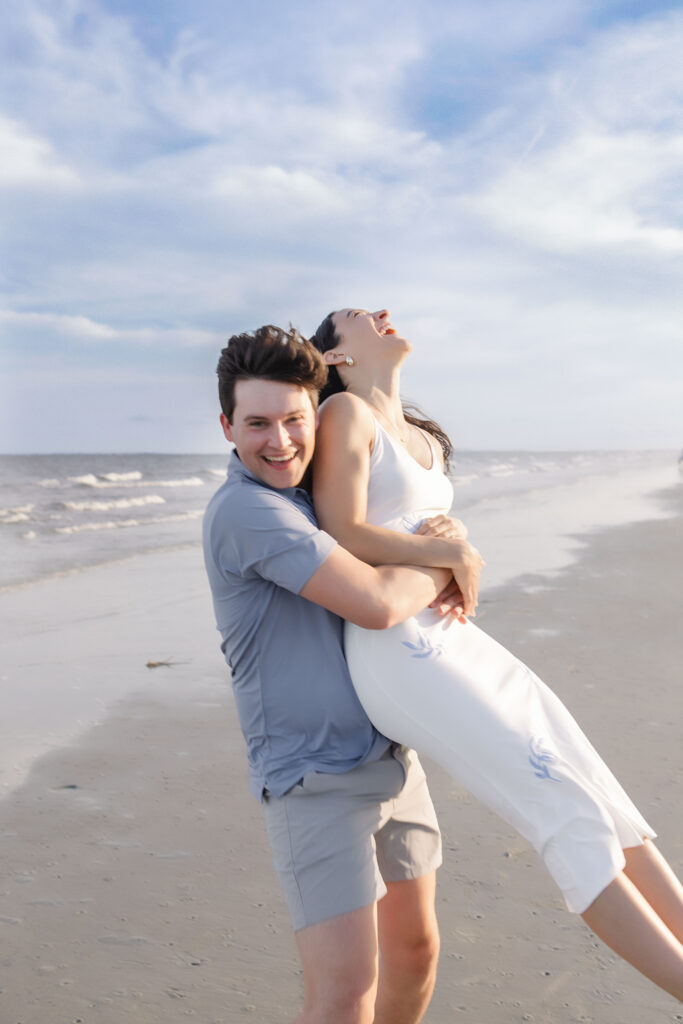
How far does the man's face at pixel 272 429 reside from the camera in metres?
2.27

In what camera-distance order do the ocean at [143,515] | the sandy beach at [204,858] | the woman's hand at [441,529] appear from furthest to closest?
the ocean at [143,515] < the sandy beach at [204,858] < the woman's hand at [441,529]

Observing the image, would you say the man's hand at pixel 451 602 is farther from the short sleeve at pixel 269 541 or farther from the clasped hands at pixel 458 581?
the short sleeve at pixel 269 541

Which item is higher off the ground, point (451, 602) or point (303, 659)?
point (451, 602)

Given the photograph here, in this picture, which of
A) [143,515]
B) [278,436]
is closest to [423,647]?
[278,436]

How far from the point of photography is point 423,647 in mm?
2209

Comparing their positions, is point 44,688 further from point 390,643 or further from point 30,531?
point 30,531

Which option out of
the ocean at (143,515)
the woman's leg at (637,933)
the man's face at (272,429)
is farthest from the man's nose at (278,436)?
the ocean at (143,515)

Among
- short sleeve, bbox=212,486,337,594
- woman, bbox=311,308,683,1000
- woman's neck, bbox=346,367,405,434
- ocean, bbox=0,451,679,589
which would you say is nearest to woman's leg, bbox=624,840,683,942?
woman, bbox=311,308,683,1000

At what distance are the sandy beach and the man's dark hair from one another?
7.15 ft

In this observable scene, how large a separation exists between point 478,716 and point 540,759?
0.18 meters

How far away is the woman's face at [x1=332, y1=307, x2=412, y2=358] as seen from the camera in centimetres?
281

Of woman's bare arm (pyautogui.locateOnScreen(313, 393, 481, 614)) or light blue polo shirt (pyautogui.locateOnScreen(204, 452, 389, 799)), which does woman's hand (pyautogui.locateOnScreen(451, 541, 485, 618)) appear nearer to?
woman's bare arm (pyautogui.locateOnScreen(313, 393, 481, 614))

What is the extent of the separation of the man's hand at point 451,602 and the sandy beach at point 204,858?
1.49 meters

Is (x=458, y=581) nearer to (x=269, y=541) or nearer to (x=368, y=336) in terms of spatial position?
(x=269, y=541)
